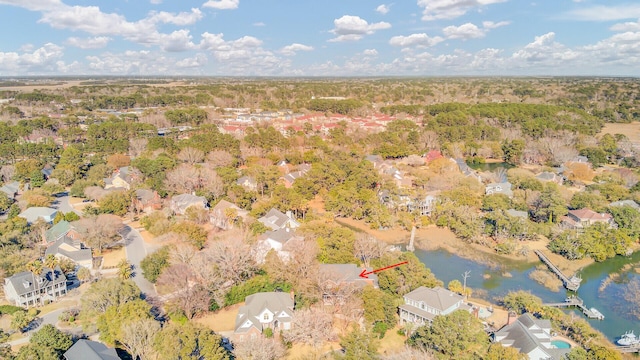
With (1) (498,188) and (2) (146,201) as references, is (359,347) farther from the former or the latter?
(1) (498,188)

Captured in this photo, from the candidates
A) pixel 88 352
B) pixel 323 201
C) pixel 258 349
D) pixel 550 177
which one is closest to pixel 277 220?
pixel 323 201

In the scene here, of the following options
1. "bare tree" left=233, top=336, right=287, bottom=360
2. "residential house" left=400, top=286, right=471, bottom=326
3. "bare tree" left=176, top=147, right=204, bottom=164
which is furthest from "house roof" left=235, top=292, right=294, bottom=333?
"bare tree" left=176, top=147, right=204, bottom=164

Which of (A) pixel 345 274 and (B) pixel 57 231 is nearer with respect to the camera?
(A) pixel 345 274

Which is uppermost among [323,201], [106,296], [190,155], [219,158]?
[190,155]

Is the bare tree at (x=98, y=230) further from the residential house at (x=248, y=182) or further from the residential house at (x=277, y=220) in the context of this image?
the residential house at (x=248, y=182)

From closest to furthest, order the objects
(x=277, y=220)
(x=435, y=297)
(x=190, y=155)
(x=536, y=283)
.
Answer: (x=435, y=297)
(x=536, y=283)
(x=277, y=220)
(x=190, y=155)

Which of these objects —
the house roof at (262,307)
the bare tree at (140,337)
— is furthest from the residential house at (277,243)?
the bare tree at (140,337)

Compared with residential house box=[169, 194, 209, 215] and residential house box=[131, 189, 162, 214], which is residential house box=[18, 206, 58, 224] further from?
residential house box=[169, 194, 209, 215]
